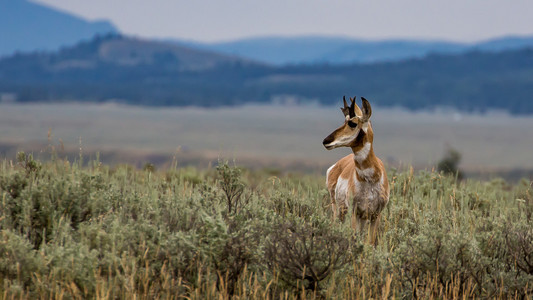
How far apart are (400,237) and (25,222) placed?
4.06 m

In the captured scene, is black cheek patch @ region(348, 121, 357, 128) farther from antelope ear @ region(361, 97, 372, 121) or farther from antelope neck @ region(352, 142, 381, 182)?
antelope neck @ region(352, 142, 381, 182)

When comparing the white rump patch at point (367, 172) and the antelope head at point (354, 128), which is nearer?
the antelope head at point (354, 128)

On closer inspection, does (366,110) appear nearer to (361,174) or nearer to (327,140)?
(327,140)

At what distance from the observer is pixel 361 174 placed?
26.6ft

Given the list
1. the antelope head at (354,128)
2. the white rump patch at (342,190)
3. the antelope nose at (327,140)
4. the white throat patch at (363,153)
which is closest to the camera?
the antelope nose at (327,140)

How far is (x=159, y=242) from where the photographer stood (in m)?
6.20

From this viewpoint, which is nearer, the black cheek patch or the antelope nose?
the antelope nose

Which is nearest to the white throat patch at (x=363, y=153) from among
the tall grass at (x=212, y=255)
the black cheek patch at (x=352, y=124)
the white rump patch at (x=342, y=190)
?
the black cheek patch at (x=352, y=124)

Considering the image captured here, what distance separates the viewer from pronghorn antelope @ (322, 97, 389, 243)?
7.76 meters

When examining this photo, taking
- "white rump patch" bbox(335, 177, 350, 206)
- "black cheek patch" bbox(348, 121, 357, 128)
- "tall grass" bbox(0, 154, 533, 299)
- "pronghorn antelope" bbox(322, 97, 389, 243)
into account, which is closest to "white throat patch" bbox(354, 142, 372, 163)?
"pronghorn antelope" bbox(322, 97, 389, 243)

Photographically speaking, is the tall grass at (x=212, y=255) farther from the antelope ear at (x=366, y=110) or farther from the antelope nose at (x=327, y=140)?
the antelope ear at (x=366, y=110)

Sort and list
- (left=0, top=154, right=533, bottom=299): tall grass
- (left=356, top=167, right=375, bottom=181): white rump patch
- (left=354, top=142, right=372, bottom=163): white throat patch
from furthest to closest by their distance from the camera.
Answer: (left=356, top=167, right=375, bottom=181): white rump patch
(left=354, top=142, right=372, bottom=163): white throat patch
(left=0, top=154, right=533, bottom=299): tall grass

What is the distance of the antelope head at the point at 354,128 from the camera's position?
303 inches

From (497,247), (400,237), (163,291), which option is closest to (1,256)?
(163,291)
